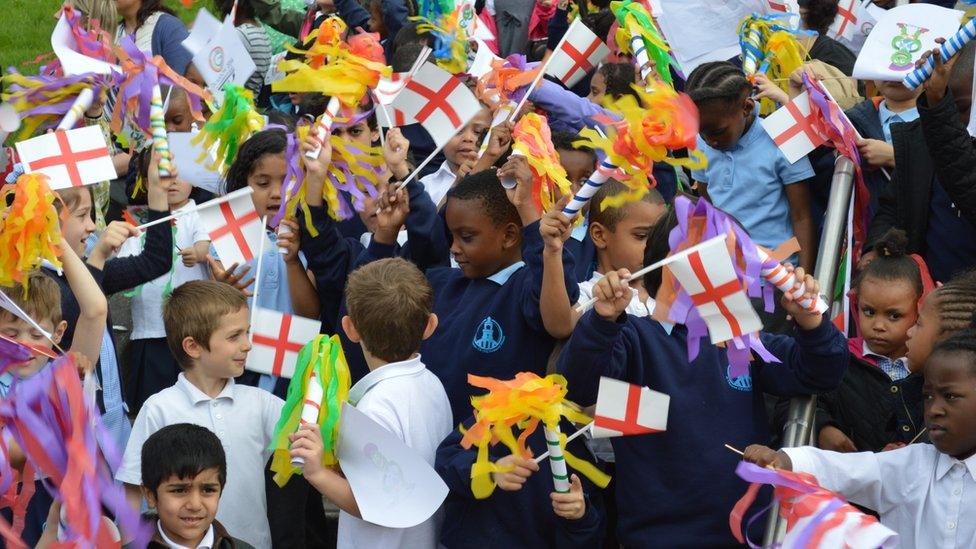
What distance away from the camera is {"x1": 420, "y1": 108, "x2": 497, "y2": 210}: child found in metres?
6.39

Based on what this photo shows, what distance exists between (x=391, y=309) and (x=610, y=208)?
0.95 metres

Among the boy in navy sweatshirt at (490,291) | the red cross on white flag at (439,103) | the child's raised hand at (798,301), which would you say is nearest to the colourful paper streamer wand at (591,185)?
the boy in navy sweatshirt at (490,291)

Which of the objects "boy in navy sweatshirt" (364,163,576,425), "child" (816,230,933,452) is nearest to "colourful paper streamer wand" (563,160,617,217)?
"boy in navy sweatshirt" (364,163,576,425)

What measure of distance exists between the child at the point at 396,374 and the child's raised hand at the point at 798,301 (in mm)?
1189

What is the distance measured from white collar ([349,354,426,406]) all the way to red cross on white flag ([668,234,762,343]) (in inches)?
38.7

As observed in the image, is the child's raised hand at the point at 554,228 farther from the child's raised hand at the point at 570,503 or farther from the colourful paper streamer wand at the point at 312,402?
the colourful paper streamer wand at the point at 312,402

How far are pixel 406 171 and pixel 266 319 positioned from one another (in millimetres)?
819

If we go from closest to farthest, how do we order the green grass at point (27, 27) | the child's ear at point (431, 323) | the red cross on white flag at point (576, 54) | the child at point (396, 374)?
the child at point (396, 374), the child's ear at point (431, 323), the red cross on white flag at point (576, 54), the green grass at point (27, 27)

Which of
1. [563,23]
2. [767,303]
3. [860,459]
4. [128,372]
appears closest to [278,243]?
[128,372]

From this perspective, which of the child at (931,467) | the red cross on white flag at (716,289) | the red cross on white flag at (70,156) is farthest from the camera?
the red cross on white flag at (70,156)

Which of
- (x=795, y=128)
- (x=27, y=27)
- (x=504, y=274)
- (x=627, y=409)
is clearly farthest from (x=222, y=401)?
(x=27, y=27)

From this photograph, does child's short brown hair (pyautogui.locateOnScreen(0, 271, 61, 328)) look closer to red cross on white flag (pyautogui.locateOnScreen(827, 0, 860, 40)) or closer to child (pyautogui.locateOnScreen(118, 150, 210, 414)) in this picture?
child (pyautogui.locateOnScreen(118, 150, 210, 414))

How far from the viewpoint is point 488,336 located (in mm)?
4656

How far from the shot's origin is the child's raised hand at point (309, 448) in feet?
13.7
